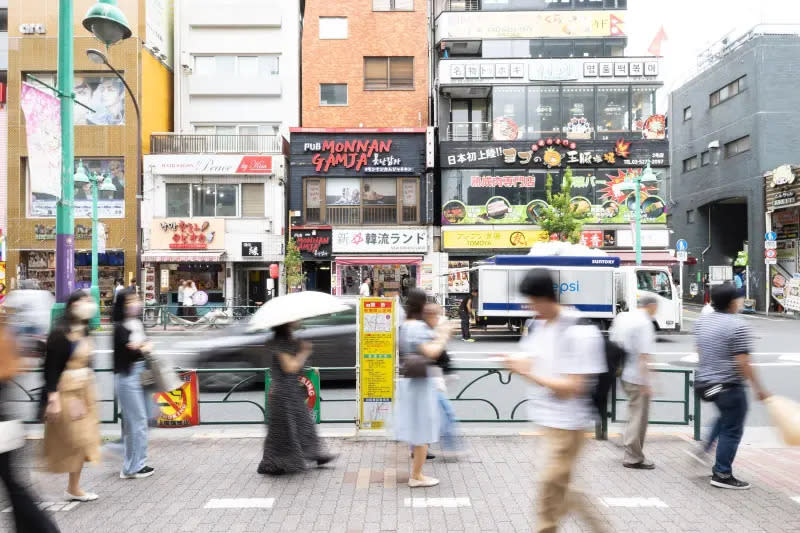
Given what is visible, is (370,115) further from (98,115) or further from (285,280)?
(98,115)

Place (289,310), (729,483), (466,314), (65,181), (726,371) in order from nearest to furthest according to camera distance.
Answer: (726,371) < (729,483) < (289,310) < (65,181) < (466,314)

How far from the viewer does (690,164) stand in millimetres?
36406

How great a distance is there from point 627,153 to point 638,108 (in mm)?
2308

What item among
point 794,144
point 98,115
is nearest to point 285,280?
point 98,115

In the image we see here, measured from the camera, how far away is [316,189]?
85.4ft

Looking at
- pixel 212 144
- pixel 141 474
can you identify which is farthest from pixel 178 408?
pixel 212 144

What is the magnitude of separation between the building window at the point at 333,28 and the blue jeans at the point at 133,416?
24.7m

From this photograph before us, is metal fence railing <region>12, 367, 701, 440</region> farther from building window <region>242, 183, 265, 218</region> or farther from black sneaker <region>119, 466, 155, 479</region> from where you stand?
building window <region>242, 183, 265, 218</region>

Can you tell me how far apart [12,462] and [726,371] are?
17.8 feet

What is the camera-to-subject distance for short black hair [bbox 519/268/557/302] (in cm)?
339

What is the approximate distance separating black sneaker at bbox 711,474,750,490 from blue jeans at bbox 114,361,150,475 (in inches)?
211

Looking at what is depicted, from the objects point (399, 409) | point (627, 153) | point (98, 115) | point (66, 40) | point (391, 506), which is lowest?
point (391, 506)

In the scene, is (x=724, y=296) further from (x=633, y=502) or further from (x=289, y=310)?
(x=289, y=310)

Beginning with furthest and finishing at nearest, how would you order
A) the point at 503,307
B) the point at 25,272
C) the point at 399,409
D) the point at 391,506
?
the point at 25,272 < the point at 503,307 < the point at 399,409 < the point at 391,506
